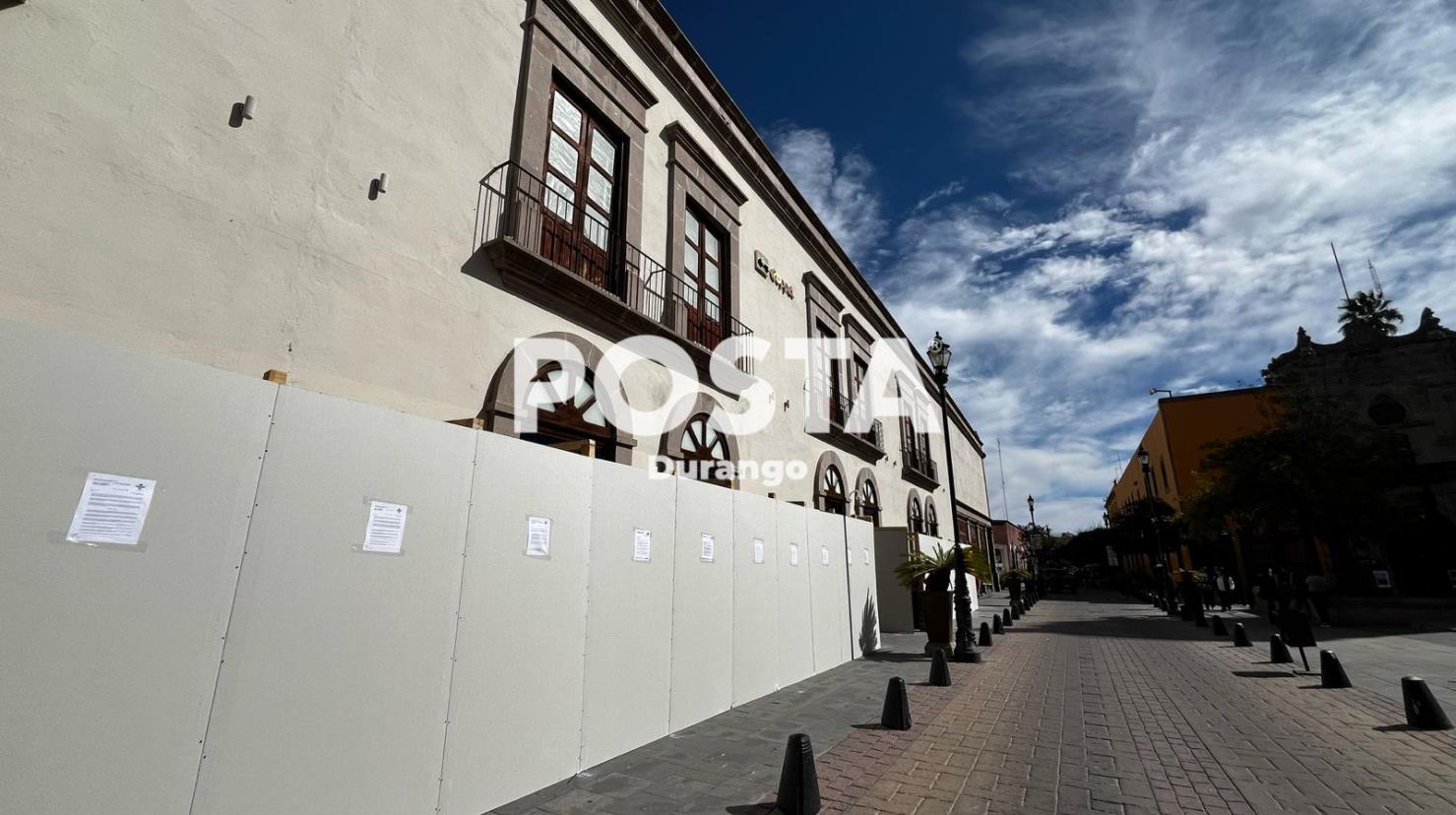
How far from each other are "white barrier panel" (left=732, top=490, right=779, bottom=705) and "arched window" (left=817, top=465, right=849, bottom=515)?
692 cm

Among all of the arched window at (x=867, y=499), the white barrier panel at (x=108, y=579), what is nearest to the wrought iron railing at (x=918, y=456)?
the arched window at (x=867, y=499)

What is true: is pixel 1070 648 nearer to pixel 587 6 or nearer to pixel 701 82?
pixel 701 82

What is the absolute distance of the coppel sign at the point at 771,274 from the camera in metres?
13.1

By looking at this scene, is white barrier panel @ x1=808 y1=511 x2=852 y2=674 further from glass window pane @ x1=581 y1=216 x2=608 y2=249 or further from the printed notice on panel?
the printed notice on panel

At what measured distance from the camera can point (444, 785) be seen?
3.44 meters

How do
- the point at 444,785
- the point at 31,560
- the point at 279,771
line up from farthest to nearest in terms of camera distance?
1. the point at 444,785
2. the point at 279,771
3. the point at 31,560

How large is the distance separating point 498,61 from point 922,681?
949 cm

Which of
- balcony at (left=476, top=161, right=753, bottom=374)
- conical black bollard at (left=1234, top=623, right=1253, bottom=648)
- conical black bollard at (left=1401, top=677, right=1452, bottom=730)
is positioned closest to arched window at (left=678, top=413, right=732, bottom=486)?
balcony at (left=476, top=161, right=753, bottom=374)

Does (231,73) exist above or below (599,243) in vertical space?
below

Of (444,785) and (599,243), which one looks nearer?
(444,785)

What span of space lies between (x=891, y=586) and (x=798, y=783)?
10574 mm

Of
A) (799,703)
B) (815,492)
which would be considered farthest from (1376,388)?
(799,703)

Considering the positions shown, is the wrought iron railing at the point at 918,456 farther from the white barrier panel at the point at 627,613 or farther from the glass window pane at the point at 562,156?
the white barrier panel at the point at 627,613

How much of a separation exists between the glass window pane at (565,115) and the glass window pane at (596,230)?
1.16m
